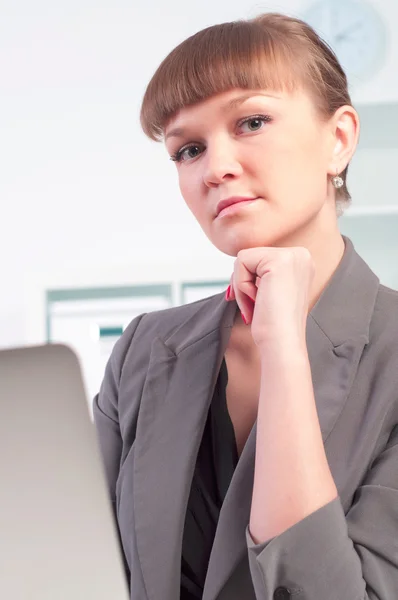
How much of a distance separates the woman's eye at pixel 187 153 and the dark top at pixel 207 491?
37cm

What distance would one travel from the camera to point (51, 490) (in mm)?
481

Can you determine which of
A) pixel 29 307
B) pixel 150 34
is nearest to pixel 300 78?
pixel 29 307

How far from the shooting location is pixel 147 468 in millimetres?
1200

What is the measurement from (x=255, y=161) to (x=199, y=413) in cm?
39

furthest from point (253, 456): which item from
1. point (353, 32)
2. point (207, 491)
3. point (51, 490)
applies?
point (353, 32)

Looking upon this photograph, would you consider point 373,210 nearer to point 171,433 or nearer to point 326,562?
point 171,433

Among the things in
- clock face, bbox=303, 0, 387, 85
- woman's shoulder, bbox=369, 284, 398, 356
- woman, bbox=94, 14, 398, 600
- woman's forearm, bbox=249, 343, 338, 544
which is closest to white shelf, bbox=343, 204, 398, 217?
clock face, bbox=303, 0, 387, 85


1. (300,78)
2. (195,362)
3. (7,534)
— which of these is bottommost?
(195,362)

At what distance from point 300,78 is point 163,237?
1.83 metres

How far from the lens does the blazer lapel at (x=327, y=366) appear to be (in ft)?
3.42

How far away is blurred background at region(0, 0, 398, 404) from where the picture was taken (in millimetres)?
2949

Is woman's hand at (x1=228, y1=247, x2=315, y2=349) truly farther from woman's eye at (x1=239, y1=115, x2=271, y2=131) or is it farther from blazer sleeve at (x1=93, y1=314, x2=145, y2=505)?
blazer sleeve at (x1=93, y1=314, x2=145, y2=505)

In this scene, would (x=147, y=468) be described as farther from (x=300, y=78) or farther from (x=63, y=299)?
(x=63, y=299)

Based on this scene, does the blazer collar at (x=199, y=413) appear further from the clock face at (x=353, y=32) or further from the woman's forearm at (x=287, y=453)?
the clock face at (x=353, y=32)
